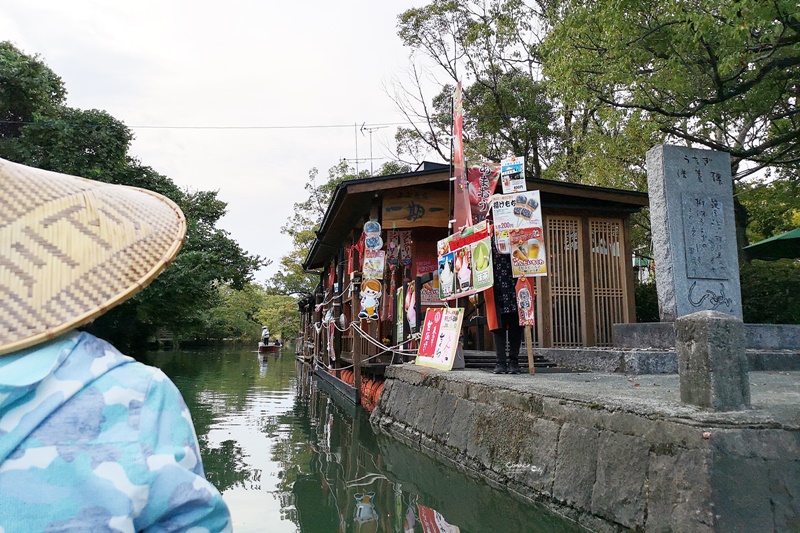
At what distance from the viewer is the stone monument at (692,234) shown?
700 centimetres

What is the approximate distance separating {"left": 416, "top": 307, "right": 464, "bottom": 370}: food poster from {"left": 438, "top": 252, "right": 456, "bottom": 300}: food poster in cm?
22

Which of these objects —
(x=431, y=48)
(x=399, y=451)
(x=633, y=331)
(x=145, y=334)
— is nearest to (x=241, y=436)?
(x=399, y=451)

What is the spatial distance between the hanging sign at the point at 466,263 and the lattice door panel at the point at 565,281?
9.68ft

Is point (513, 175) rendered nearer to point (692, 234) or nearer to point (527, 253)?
point (527, 253)

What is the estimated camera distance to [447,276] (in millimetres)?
7633

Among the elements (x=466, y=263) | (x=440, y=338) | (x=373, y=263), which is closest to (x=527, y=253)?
(x=466, y=263)

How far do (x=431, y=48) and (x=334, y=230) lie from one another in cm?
991

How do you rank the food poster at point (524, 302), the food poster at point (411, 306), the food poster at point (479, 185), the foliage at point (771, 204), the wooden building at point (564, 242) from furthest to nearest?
the foliage at point (771, 204) < the wooden building at point (564, 242) < the food poster at point (411, 306) < the food poster at point (479, 185) < the food poster at point (524, 302)

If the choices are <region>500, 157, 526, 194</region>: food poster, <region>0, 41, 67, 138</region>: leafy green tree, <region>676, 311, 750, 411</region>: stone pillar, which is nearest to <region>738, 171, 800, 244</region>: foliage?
<region>500, 157, 526, 194</region>: food poster

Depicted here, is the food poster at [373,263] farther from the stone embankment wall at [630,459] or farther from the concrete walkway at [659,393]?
the stone embankment wall at [630,459]

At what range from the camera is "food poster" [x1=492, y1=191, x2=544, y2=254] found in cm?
642

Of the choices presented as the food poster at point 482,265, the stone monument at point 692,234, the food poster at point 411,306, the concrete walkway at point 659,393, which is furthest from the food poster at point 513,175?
the food poster at point 411,306

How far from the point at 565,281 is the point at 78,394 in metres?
9.65

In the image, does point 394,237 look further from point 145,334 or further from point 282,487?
point 145,334
